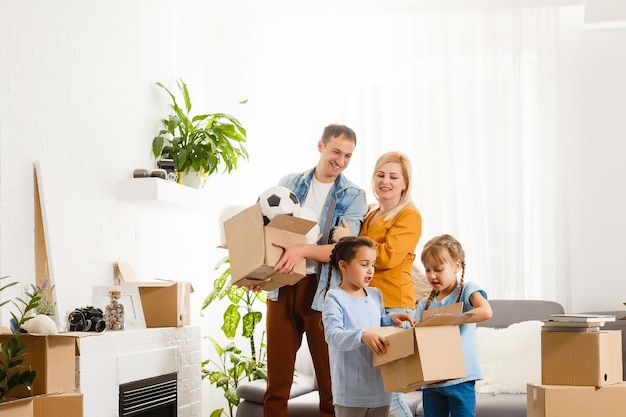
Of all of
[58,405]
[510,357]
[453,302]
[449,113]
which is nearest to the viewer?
[58,405]

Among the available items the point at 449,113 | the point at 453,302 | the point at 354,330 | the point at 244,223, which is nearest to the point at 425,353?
the point at 354,330

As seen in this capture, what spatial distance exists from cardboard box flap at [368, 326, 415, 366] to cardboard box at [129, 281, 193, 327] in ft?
4.91

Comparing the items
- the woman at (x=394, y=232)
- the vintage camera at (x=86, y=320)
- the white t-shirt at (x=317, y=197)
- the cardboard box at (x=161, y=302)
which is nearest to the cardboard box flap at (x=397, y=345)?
the woman at (x=394, y=232)

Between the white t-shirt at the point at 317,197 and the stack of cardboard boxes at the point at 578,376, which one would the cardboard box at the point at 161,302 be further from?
the stack of cardboard boxes at the point at 578,376

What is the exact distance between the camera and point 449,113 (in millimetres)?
5137

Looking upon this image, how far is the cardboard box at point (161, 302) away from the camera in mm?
3924

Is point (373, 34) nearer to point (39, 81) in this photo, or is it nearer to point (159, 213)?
point (159, 213)

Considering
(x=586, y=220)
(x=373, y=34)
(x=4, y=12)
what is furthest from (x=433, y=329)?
(x=373, y=34)

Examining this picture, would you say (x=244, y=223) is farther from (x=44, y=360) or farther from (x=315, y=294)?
(x=44, y=360)

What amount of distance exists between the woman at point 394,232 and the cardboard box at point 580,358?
0.52m

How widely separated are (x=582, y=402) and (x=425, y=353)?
768 millimetres

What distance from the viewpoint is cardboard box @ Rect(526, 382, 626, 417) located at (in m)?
2.93

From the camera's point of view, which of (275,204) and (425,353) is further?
(275,204)

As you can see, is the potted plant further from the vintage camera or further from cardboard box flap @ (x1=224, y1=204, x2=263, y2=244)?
cardboard box flap @ (x1=224, y1=204, x2=263, y2=244)
